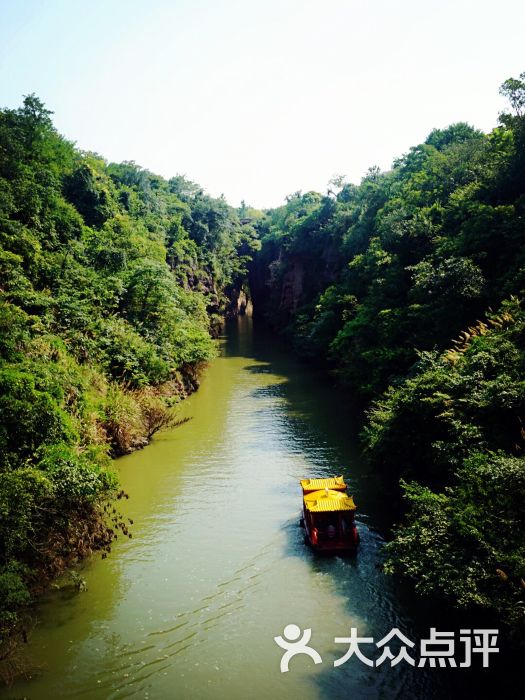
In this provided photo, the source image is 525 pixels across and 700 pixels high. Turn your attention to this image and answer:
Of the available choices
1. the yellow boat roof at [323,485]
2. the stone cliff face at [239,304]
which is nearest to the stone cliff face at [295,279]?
the stone cliff face at [239,304]

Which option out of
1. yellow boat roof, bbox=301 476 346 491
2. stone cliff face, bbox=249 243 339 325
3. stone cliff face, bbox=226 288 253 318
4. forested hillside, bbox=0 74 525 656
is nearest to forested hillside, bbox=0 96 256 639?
forested hillside, bbox=0 74 525 656

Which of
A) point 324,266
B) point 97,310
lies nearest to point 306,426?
point 97,310

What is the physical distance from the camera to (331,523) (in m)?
14.3

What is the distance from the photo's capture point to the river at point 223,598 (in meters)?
Answer: 9.60

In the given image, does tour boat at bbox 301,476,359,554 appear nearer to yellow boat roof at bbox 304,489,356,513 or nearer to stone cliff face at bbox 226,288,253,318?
yellow boat roof at bbox 304,489,356,513

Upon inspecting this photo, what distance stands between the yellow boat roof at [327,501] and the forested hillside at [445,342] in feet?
6.67

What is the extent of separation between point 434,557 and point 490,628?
1.52 meters

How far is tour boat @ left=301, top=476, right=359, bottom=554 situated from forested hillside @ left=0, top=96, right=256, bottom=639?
17.3 feet

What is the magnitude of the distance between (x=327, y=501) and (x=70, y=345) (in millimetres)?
12729

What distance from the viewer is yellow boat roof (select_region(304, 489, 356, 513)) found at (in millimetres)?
13930

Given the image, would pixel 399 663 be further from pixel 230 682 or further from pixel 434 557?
pixel 230 682

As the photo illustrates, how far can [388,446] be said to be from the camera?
1534 centimetres

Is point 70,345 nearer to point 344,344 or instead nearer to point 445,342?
point 445,342

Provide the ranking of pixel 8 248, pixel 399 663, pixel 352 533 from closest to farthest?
pixel 399 663 → pixel 352 533 → pixel 8 248
